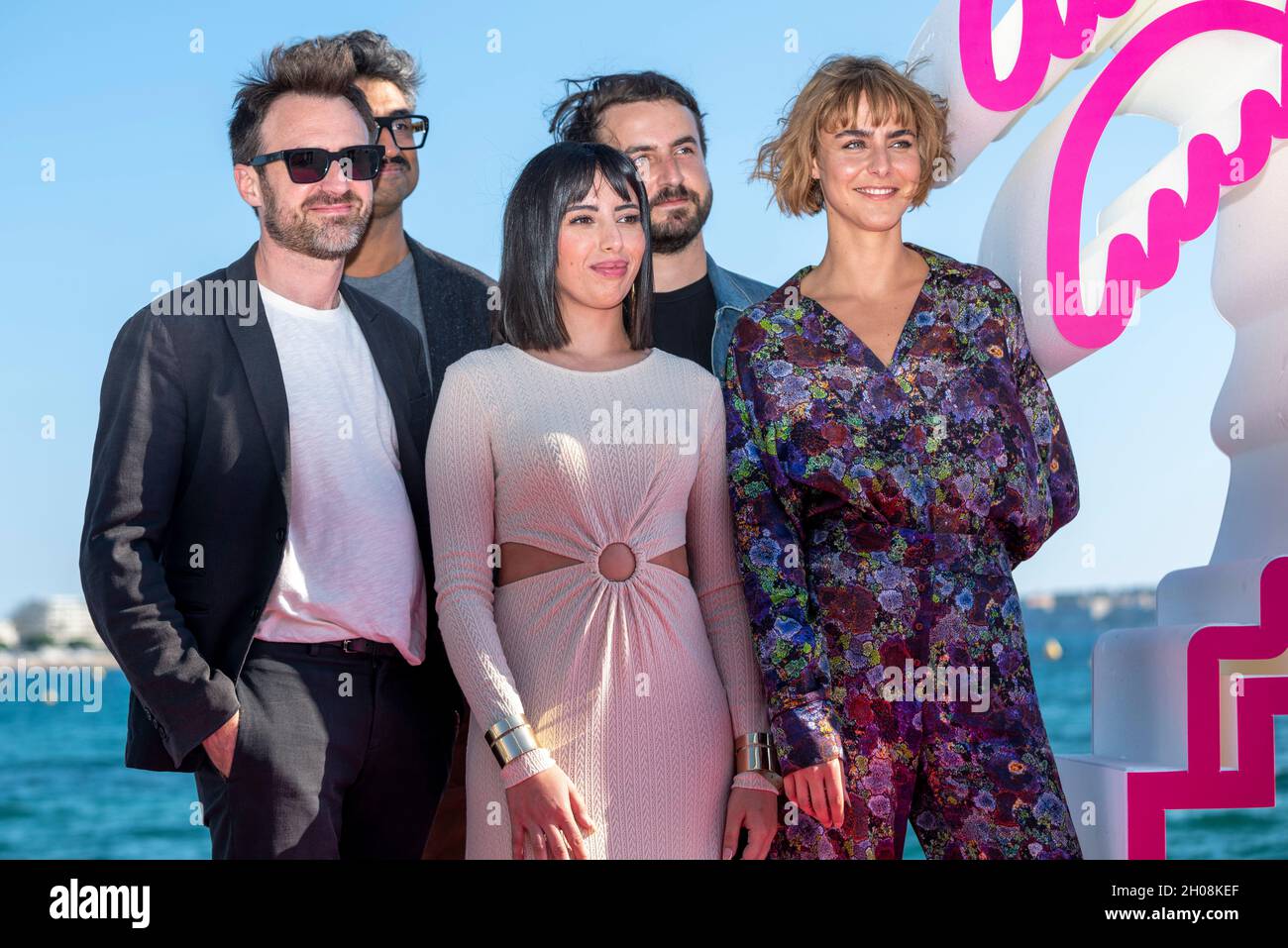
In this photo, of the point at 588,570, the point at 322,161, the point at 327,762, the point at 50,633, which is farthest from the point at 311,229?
the point at 50,633

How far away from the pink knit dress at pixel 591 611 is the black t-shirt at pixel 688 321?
3.13 ft

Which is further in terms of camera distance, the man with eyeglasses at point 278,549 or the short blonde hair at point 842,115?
the short blonde hair at point 842,115

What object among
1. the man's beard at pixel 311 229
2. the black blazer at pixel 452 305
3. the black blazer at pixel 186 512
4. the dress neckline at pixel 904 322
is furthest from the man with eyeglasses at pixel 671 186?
the black blazer at pixel 186 512

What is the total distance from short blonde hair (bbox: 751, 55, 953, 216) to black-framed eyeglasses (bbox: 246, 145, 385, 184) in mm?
1019

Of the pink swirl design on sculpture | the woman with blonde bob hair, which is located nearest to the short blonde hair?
the woman with blonde bob hair

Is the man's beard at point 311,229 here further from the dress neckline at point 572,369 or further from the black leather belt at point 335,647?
the black leather belt at point 335,647

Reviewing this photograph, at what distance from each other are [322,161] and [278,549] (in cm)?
99

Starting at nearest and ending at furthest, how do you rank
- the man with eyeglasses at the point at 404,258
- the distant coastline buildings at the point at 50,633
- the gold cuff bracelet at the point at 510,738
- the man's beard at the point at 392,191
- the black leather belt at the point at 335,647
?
the gold cuff bracelet at the point at 510,738, the black leather belt at the point at 335,647, the man with eyeglasses at the point at 404,258, the man's beard at the point at 392,191, the distant coastline buildings at the point at 50,633

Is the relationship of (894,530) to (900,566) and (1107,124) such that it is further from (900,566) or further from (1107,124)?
(1107,124)

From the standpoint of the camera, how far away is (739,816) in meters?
3.15

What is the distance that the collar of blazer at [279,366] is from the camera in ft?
11.1

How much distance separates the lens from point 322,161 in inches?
144

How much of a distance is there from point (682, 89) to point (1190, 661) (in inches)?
88.7

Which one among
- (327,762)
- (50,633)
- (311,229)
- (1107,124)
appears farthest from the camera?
(50,633)
